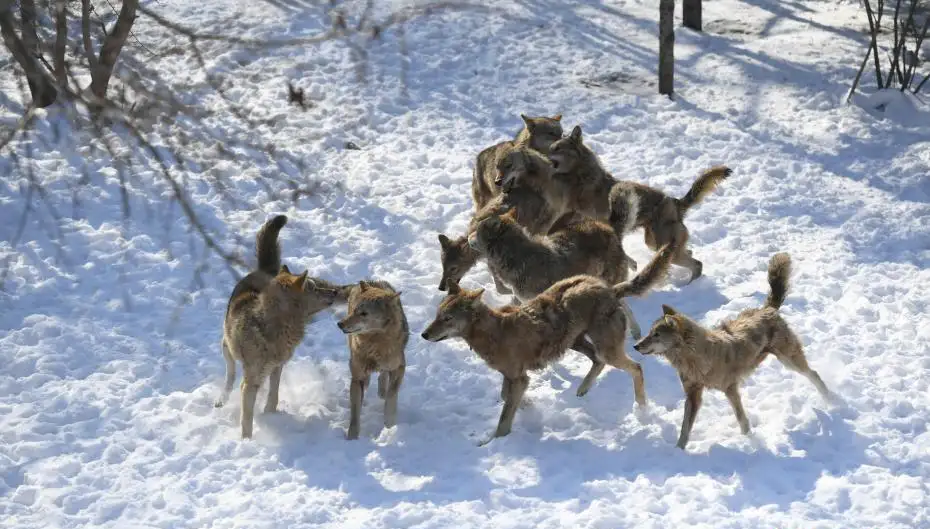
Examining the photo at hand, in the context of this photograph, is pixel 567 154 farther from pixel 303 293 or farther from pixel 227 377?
pixel 227 377

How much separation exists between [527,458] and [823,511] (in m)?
2.34

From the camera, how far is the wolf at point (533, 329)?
367 inches

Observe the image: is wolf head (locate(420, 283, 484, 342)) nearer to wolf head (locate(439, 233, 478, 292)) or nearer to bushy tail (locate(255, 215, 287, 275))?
bushy tail (locate(255, 215, 287, 275))

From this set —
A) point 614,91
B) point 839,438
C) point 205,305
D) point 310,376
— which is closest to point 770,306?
point 839,438

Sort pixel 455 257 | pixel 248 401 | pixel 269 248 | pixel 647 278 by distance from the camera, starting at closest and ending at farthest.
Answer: pixel 248 401 → pixel 647 278 → pixel 269 248 → pixel 455 257

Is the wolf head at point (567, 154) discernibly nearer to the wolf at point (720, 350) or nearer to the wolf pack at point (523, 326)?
the wolf pack at point (523, 326)

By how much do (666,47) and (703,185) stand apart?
4434 mm

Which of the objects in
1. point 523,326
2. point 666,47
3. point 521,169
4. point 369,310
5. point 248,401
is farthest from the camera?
point 666,47

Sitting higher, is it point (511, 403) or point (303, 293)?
point (303, 293)

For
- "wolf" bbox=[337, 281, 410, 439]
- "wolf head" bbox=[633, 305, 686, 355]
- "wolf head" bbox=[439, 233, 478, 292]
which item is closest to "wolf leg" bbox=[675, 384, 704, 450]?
"wolf head" bbox=[633, 305, 686, 355]

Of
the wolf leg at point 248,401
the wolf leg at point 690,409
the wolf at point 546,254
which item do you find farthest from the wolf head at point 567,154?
the wolf leg at point 248,401

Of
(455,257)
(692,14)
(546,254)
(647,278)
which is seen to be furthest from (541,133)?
(692,14)

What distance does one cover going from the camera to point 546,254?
34.9 ft

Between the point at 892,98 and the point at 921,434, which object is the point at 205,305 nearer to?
the point at 921,434
